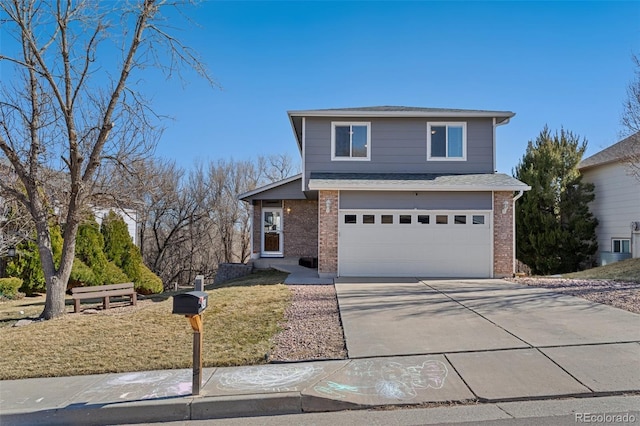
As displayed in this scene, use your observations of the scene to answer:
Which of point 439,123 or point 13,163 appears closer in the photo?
point 13,163

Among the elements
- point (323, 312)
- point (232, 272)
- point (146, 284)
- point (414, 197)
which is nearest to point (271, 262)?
point (232, 272)

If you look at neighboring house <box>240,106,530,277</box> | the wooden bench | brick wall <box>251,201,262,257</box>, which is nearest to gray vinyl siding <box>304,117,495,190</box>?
neighboring house <box>240,106,530,277</box>

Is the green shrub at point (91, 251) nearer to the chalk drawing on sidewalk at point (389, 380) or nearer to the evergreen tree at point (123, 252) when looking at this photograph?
the evergreen tree at point (123, 252)

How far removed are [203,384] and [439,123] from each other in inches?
488

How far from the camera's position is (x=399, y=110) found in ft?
48.3

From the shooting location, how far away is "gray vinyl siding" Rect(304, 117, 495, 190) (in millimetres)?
14438

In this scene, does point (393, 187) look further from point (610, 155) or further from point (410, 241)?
point (610, 155)

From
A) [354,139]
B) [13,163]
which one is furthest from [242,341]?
[354,139]

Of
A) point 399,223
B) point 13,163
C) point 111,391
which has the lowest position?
point 111,391

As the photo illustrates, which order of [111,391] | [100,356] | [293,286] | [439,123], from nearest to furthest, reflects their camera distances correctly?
[111,391] → [100,356] → [293,286] → [439,123]

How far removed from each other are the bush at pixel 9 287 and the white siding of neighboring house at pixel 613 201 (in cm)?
2356

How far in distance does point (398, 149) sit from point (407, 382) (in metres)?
10.9

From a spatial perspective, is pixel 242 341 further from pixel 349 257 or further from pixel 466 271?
pixel 466 271

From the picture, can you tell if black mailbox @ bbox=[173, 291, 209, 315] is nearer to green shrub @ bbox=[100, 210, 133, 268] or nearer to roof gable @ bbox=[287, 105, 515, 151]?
roof gable @ bbox=[287, 105, 515, 151]
